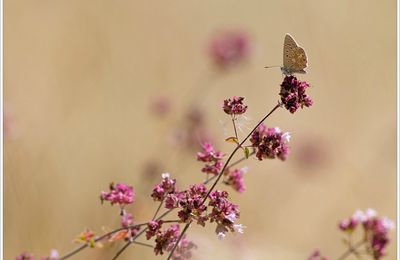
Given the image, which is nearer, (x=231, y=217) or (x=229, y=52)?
(x=231, y=217)

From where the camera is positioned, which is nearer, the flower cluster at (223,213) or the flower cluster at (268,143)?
the flower cluster at (223,213)

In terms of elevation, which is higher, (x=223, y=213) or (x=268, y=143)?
(x=268, y=143)

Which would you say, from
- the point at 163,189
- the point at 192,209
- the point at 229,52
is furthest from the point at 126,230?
the point at 229,52

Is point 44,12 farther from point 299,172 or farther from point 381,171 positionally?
point 381,171

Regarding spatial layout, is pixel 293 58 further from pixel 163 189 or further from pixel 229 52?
pixel 229 52

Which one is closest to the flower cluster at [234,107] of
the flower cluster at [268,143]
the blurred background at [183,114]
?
the flower cluster at [268,143]

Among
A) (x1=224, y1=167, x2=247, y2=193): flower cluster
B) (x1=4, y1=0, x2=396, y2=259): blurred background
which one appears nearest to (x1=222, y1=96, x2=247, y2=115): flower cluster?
(x1=224, y1=167, x2=247, y2=193): flower cluster

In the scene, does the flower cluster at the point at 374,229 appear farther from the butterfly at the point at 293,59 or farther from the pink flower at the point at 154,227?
the pink flower at the point at 154,227
